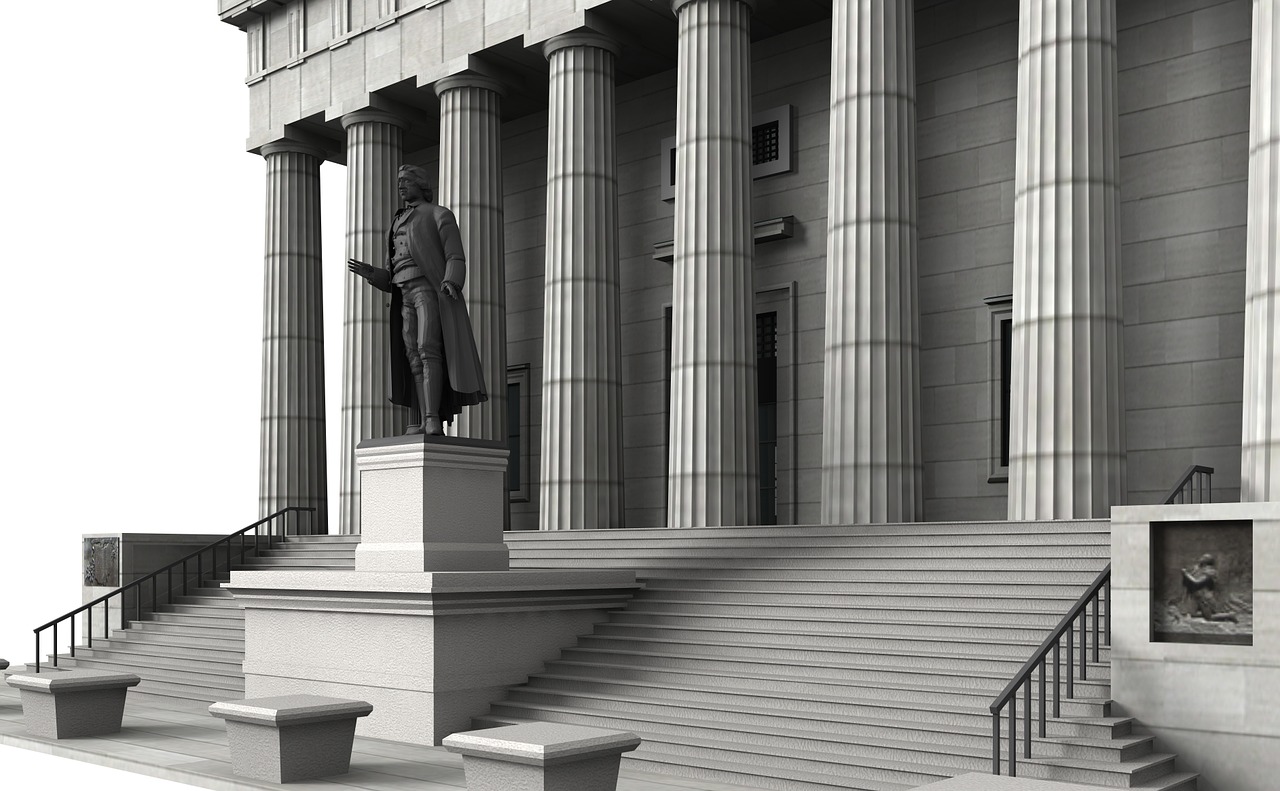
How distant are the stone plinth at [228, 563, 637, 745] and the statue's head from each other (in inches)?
143

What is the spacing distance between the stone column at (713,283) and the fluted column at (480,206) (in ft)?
18.6

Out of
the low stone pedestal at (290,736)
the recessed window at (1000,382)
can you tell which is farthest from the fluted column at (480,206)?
the low stone pedestal at (290,736)

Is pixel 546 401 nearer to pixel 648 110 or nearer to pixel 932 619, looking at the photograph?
pixel 648 110

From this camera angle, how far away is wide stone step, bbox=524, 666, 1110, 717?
12.0m

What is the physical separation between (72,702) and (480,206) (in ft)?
45.5

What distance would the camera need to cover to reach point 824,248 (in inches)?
934

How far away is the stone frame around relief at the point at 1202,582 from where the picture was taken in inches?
433

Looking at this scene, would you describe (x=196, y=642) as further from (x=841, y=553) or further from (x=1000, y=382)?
(x=1000, y=382)

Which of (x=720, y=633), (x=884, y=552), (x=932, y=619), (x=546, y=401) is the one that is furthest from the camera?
(x=546, y=401)

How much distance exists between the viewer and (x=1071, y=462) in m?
16.8

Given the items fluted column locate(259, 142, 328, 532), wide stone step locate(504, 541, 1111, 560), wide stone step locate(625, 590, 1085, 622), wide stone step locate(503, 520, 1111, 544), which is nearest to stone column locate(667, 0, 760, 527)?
wide stone step locate(503, 520, 1111, 544)

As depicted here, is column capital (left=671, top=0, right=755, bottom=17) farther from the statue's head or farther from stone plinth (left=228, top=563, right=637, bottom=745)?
stone plinth (left=228, top=563, right=637, bottom=745)

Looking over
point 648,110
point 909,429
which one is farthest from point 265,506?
point 909,429

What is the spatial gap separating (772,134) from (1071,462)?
10.4 metres
